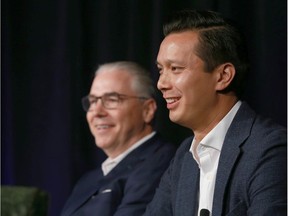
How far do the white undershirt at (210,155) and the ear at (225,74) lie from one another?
0.08 meters

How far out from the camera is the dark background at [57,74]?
3.12 m

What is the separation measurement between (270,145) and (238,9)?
1.22 m

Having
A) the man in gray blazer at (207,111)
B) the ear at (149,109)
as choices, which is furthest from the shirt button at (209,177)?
the ear at (149,109)

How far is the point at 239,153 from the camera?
1.80 m

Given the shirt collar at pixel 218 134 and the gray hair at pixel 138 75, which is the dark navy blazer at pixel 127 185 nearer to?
the gray hair at pixel 138 75

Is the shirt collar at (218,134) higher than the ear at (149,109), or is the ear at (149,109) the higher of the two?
the shirt collar at (218,134)

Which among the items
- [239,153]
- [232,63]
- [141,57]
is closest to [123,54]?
[141,57]

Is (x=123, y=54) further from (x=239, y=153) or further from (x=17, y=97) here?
(x=239, y=153)

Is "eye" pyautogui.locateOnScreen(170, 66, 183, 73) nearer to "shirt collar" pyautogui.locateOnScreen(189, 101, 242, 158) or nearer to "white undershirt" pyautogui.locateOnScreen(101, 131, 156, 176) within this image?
"shirt collar" pyautogui.locateOnScreen(189, 101, 242, 158)

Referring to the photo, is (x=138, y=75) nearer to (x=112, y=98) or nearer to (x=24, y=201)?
(x=112, y=98)

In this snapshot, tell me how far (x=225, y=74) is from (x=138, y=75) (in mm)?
1023

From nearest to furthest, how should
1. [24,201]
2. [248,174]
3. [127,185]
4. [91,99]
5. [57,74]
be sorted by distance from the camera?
[24,201]
[248,174]
[127,185]
[91,99]
[57,74]

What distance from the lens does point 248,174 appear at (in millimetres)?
1744

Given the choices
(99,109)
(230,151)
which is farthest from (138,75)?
(230,151)
